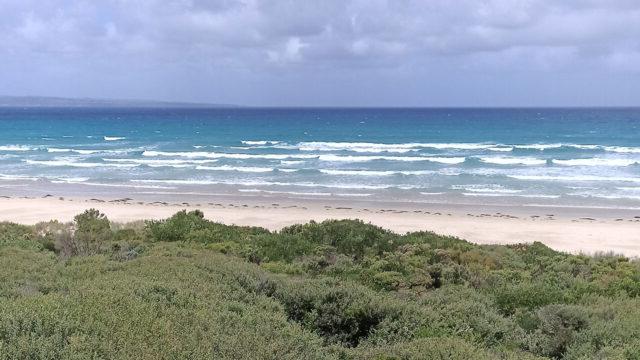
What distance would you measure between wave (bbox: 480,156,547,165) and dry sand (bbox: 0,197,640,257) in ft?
58.1

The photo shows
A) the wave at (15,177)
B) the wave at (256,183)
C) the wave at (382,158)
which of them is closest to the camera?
the wave at (256,183)

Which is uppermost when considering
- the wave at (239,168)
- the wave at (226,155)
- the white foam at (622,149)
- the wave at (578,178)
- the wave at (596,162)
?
the white foam at (622,149)

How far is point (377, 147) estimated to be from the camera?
59656mm

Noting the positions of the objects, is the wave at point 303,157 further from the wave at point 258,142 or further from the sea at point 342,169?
the wave at point 258,142

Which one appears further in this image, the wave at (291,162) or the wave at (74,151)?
the wave at (74,151)

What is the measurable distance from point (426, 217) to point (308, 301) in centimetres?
1792

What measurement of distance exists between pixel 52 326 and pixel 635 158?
5051 cm

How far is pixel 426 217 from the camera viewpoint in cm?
2491

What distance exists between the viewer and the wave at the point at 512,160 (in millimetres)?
44906

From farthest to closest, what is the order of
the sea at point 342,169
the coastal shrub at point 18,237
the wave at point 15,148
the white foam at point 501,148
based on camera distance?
the wave at point 15,148 < the white foam at point 501,148 < the sea at point 342,169 < the coastal shrub at point 18,237

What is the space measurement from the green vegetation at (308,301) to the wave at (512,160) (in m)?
33.6

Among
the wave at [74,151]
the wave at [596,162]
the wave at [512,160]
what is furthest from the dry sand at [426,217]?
the wave at [74,151]

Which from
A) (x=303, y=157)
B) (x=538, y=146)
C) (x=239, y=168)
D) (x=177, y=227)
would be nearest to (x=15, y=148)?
(x=239, y=168)

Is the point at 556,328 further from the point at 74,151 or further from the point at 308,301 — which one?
the point at 74,151
